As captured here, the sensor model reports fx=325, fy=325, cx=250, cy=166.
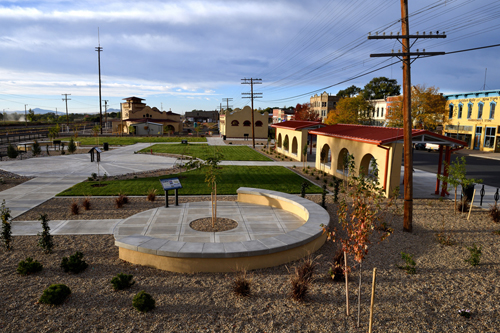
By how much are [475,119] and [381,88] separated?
50.6 meters

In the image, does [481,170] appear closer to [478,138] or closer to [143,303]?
[478,138]

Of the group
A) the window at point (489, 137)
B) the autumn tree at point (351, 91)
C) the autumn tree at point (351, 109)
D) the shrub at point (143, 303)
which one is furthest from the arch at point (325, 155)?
the autumn tree at point (351, 91)

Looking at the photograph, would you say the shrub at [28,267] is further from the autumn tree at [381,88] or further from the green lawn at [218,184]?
the autumn tree at [381,88]

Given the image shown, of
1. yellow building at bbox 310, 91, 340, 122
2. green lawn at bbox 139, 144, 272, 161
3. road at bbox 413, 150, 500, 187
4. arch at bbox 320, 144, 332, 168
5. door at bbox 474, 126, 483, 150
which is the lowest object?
road at bbox 413, 150, 500, 187

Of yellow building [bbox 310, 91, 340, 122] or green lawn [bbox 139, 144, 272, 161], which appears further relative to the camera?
yellow building [bbox 310, 91, 340, 122]

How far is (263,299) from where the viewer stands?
702 centimetres

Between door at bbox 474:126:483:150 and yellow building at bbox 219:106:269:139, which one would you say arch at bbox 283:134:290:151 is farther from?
yellow building at bbox 219:106:269:139

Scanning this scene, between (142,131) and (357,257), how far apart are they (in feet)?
233

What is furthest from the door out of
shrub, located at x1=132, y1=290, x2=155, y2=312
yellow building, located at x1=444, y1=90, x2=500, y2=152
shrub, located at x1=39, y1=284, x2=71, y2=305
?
shrub, located at x1=39, y1=284, x2=71, y2=305

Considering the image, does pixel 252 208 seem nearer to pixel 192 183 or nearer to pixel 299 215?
pixel 299 215

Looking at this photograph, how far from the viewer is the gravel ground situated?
6.12 metres

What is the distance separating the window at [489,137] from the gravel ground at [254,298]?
134ft

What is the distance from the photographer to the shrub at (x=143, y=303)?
250 inches

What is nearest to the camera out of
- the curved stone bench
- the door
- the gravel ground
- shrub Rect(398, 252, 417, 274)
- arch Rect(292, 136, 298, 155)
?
the gravel ground
